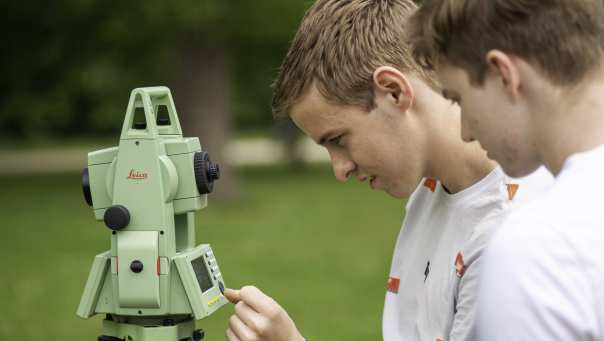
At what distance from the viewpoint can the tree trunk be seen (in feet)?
43.8

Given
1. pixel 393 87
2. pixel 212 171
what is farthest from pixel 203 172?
pixel 393 87

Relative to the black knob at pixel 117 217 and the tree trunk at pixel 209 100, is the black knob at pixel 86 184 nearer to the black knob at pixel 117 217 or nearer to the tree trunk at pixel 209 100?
the black knob at pixel 117 217

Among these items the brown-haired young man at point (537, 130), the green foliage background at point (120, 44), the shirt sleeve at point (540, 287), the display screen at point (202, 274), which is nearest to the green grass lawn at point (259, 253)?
the green foliage background at point (120, 44)

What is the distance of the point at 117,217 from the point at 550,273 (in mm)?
1321

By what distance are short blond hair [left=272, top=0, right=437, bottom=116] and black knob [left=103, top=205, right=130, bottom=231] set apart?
1.67 feet

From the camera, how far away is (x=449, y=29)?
1527mm

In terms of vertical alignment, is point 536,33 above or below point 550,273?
above

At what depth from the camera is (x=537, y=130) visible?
1.47m

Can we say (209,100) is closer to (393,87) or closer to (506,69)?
(393,87)

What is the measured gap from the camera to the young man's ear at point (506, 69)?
1442mm

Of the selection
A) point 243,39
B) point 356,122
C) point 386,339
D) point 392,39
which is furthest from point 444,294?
point 243,39

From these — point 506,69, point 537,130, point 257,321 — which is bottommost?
point 257,321

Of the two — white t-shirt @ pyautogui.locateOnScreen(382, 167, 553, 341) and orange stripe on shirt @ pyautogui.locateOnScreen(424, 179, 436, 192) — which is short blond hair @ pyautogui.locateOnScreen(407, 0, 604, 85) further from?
orange stripe on shirt @ pyautogui.locateOnScreen(424, 179, 436, 192)

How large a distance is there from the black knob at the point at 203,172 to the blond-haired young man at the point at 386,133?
0.82ft
